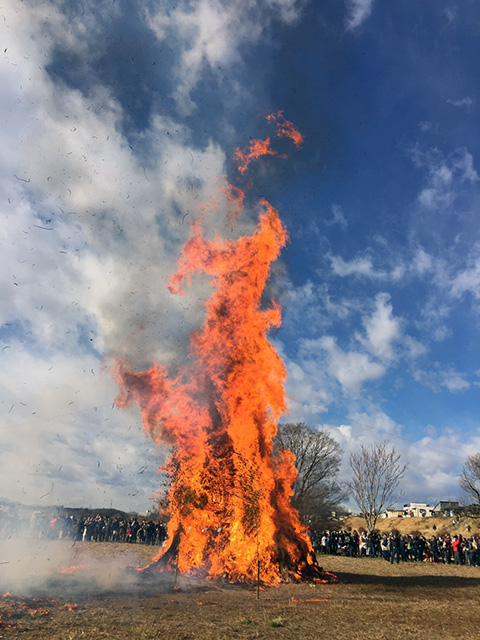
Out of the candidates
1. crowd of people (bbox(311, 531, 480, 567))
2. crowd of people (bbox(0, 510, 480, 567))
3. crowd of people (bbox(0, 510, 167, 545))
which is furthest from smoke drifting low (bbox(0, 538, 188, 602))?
crowd of people (bbox(311, 531, 480, 567))

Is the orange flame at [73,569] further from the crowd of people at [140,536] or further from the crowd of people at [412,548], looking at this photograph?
the crowd of people at [412,548]

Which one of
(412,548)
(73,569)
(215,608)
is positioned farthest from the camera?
(412,548)

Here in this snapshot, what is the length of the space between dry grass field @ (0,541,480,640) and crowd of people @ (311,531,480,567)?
35.4 feet

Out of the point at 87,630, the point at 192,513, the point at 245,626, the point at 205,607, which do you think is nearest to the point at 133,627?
the point at 87,630

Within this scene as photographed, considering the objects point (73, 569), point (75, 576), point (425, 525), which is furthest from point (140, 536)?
point (425, 525)

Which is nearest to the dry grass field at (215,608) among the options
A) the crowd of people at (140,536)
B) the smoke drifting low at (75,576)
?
the smoke drifting low at (75,576)

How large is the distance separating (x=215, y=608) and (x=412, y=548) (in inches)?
1064

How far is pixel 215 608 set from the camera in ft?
38.9

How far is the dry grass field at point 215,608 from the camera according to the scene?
894cm

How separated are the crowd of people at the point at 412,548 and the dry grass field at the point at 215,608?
424 inches

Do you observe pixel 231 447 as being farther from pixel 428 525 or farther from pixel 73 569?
pixel 428 525

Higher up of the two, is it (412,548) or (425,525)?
(412,548)

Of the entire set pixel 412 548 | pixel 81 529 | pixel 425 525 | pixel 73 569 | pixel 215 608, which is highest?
pixel 215 608

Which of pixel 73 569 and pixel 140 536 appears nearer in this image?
pixel 73 569
